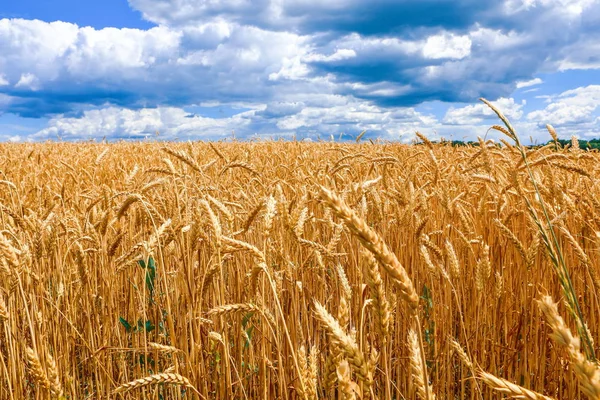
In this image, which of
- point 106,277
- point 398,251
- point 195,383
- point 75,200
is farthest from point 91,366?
point 398,251

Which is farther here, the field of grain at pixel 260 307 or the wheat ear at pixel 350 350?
the field of grain at pixel 260 307

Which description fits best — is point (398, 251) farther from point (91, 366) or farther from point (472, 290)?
point (91, 366)

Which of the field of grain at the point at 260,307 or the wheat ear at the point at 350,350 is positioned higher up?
the wheat ear at the point at 350,350

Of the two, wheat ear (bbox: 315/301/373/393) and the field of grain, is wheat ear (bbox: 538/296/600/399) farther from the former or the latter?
the field of grain

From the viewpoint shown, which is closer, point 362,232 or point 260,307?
point 362,232

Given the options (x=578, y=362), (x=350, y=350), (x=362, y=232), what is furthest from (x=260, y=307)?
(x=578, y=362)

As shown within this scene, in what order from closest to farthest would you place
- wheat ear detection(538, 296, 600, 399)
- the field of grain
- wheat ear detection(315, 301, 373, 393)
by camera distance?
wheat ear detection(538, 296, 600, 399), wheat ear detection(315, 301, 373, 393), the field of grain

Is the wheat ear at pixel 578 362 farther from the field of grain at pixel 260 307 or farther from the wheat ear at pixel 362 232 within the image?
the field of grain at pixel 260 307

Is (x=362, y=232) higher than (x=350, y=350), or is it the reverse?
(x=362, y=232)

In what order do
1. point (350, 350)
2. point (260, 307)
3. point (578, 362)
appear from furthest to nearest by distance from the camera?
point (260, 307) < point (350, 350) < point (578, 362)

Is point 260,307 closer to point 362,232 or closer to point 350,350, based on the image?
point 350,350

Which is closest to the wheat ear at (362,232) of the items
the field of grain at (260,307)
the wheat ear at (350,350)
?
the wheat ear at (350,350)

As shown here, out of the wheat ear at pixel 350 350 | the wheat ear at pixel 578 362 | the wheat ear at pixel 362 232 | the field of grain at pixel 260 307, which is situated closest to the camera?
the wheat ear at pixel 578 362

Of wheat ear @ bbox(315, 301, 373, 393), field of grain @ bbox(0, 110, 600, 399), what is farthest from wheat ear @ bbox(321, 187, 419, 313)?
field of grain @ bbox(0, 110, 600, 399)
